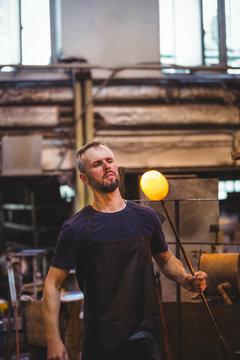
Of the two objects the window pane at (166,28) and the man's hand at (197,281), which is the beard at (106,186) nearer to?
the man's hand at (197,281)

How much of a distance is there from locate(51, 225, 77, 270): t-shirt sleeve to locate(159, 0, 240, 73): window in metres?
5.38

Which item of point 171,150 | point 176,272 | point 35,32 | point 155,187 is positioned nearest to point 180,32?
point 171,150

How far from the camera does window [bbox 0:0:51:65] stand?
23.7ft

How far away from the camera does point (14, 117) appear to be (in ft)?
23.0

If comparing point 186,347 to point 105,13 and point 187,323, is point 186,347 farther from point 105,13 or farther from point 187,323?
point 105,13

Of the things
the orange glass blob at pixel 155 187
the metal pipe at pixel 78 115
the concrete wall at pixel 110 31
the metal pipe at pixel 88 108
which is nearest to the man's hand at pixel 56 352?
the orange glass blob at pixel 155 187

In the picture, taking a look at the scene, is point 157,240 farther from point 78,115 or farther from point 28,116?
point 28,116

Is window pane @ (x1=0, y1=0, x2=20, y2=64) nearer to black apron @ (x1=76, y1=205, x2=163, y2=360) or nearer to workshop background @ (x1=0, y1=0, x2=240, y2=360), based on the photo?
workshop background @ (x1=0, y1=0, x2=240, y2=360)

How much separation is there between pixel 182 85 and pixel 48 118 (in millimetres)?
2298

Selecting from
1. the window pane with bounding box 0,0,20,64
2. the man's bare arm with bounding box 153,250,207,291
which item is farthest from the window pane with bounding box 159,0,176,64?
the man's bare arm with bounding box 153,250,207,291

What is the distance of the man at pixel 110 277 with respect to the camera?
8.87 feet

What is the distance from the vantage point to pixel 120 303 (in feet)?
9.00

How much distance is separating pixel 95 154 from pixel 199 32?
5.40m

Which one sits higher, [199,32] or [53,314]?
[199,32]
